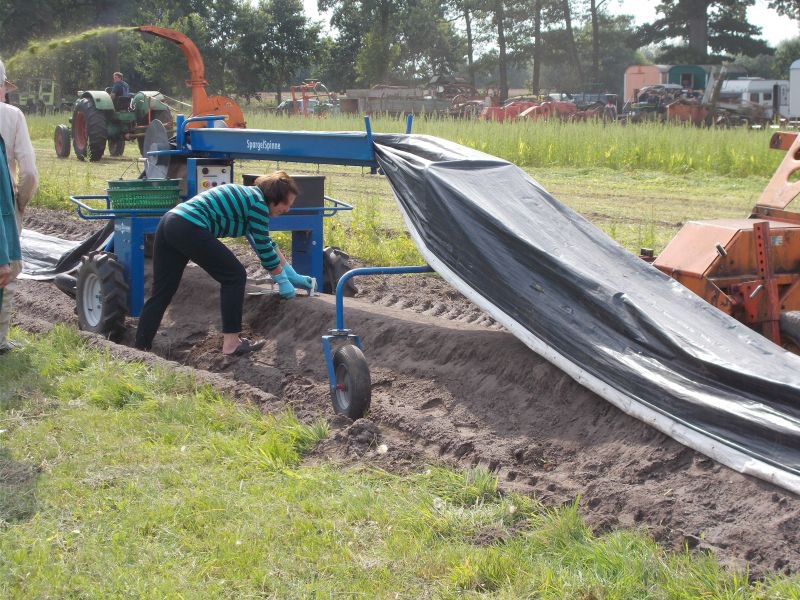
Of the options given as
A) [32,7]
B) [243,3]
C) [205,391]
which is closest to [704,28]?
[243,3]

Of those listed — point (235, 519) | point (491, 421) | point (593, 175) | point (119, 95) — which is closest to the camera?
point (235, 519)

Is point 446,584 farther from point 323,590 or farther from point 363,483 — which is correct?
point 363,483

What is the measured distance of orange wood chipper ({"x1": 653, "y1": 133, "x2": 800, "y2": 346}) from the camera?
5855mm

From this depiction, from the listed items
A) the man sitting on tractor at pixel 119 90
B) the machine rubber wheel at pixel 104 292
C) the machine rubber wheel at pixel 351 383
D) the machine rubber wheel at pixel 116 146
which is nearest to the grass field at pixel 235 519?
the machine rubber wheel at pixel 351 383

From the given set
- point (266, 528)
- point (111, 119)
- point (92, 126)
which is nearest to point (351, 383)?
point (266, 528)

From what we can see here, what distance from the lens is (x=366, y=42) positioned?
55781 mm

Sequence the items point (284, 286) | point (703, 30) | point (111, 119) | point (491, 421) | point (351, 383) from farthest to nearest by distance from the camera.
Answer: point (703, 30) < point (111, 119) < point (284, 286) < point (351, 383) < point (491, 421)

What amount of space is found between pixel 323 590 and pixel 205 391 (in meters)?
2.66

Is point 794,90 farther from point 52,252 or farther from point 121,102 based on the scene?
point 52,252

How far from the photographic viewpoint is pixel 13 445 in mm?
5477

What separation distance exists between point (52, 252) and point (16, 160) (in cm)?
417

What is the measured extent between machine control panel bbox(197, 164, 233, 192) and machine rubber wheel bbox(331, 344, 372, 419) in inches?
135

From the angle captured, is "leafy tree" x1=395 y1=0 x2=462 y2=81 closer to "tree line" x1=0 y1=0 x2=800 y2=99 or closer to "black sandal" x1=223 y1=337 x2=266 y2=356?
"tree line" x1=0 y1=0 x2=800 y2=99

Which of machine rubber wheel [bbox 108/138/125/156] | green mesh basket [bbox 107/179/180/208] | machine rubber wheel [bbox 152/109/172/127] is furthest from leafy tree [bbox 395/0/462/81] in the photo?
green mesh basket [bbox 107/179/180/208]
